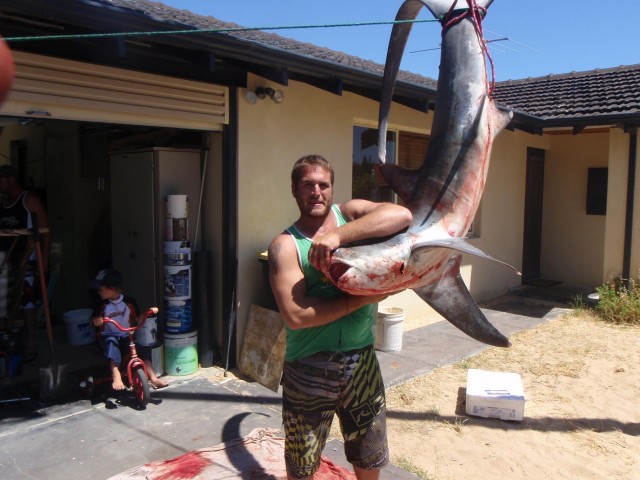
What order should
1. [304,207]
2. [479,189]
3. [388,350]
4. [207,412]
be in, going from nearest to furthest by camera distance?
[479,189] → [304,207] → [207,412] → [388,350]

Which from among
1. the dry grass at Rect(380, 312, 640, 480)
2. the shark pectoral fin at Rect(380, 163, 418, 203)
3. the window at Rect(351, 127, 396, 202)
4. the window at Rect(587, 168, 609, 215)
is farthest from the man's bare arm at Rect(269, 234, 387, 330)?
the window at Rect(587, 168, 609, 215)

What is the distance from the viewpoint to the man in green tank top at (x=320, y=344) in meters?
2.31

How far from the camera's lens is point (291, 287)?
2311mm

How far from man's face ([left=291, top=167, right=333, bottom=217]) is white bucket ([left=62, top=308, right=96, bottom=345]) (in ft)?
14.9

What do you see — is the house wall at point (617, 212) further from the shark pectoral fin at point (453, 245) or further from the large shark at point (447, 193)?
the shark pectoral fin at point (453, 245)

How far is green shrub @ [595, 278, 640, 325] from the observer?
311 inches

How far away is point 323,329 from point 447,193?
84 cm

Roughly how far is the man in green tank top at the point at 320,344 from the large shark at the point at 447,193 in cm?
18

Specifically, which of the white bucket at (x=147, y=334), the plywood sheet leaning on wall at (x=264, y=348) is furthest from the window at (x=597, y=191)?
the white bucket at (x=147, y=334)

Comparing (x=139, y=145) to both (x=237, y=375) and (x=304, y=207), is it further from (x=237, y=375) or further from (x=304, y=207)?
(x=304, y=207)

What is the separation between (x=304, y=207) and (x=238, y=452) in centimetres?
220

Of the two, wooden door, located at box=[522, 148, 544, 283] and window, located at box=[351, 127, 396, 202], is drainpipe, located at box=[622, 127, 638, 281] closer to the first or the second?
wooden door, located at box=[522, 148, 544, 283]

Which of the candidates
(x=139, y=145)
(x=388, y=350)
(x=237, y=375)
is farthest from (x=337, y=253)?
(x=139, y=145)

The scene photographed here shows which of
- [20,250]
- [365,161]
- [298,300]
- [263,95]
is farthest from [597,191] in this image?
[298,300]
